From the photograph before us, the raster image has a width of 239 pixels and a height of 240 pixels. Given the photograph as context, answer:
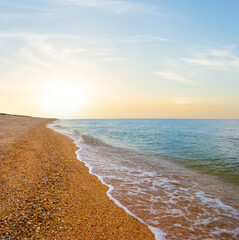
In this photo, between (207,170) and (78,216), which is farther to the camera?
(207,170)

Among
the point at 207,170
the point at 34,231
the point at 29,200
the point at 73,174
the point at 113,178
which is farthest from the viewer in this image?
the point at 207,170

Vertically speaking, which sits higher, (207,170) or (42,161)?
(42,161)

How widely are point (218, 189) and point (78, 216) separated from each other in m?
8.36

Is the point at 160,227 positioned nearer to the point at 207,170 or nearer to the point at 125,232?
the point at 125,232

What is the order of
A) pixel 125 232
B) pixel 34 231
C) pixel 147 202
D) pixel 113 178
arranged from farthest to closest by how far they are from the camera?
1. pixel 113 178
2. pixel 147 202
3. pixel 125 232
4. pixel 34 231

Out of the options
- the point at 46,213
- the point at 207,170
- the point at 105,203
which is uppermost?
the point at 46,213

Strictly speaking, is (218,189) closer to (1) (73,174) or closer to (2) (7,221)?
(1) (73,174)

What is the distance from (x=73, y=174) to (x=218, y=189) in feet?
27.5

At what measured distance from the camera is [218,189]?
943 cm

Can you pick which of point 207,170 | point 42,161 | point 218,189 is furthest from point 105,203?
point 207,170

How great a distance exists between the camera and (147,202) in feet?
23.6

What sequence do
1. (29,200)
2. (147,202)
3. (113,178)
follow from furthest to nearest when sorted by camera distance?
1. (113,178)
2. (147,202)
3. (29,200)

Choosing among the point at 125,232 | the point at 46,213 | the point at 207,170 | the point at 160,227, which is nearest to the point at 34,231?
the point at 46,213

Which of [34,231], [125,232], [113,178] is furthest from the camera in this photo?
[113,178]
